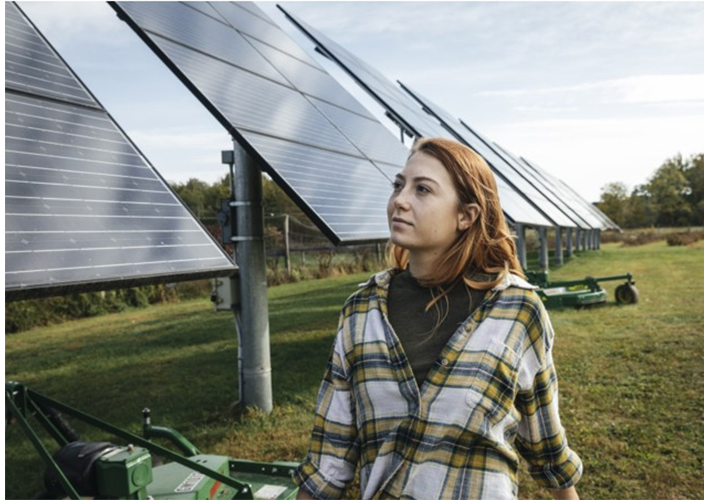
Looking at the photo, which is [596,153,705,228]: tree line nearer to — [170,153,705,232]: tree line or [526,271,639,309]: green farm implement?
[170,153,705,232]: tree line

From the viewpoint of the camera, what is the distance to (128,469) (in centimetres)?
315

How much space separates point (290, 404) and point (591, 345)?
193 inches

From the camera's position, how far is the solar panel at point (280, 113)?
4863 mm

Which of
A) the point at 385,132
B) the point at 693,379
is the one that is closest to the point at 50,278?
the point at 693,379

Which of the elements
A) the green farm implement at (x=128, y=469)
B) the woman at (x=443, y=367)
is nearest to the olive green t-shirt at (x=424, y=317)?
the woman at (x=443, y=367)

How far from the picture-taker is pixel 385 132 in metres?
9.92

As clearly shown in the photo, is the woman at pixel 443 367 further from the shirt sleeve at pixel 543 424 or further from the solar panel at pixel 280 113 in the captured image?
the solar panel at pixel 280 113

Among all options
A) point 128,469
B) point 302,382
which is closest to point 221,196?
point 302,382

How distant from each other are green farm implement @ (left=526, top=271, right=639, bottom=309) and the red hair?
1039 centimetres

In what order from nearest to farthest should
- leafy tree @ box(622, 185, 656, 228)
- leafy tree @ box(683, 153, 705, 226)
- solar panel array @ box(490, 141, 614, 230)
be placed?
solar panel array @ box(490, 141, 614, 230) → leafy tree @ box(683, 153, 705, 226) → leafy tree @ box(622, 185, 656, 228)

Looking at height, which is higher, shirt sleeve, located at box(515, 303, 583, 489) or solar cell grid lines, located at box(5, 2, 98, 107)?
solar cell grid lines, located at box(5, 2, 98, 107)

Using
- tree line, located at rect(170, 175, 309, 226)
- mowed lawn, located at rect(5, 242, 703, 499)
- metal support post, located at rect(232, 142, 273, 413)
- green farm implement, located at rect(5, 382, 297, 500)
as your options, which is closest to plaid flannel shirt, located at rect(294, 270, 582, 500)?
green farm implement, located at rect(5, 382, 297, 500)

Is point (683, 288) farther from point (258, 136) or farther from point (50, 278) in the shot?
point (50, 278)

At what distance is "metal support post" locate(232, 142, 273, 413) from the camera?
5.78m
